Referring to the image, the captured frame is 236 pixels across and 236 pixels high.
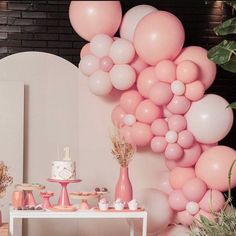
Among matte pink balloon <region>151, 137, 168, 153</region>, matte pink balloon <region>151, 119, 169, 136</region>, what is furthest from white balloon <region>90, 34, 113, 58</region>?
matte pink balloon <region>151, 137, 168, 153</region>

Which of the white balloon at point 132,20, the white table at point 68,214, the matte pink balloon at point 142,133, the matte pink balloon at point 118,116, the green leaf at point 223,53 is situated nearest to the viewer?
the white table at point 68,214

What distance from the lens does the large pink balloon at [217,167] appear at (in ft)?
13.0

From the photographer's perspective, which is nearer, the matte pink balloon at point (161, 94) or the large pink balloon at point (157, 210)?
the matte pink balloon at point (161, 94)

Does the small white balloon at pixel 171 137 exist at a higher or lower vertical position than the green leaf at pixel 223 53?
lower

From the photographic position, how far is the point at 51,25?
4695mm

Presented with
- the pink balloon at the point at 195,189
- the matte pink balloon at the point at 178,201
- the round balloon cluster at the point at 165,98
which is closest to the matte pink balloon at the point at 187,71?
the round balloon cluster at the point at 165,98

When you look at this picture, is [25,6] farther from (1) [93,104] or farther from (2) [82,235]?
(2) [82,235]

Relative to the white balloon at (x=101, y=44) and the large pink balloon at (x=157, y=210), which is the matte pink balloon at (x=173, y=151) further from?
the white balloon at (x=101, y=44)

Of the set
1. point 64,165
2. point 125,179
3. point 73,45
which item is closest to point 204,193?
point 125,179

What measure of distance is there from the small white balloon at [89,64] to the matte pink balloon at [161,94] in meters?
0.49

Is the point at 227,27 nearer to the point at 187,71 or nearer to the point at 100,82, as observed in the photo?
the point at 187,71

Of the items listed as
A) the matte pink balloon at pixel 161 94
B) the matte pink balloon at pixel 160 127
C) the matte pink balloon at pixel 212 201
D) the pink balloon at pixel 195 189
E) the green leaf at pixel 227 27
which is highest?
the green leaf at pixel 227 27

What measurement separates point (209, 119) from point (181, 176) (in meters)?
0.50

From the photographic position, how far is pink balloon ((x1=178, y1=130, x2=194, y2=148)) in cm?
399
